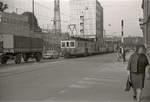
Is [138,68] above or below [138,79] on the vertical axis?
above

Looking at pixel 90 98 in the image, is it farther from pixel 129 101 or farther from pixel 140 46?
pixel 140 46

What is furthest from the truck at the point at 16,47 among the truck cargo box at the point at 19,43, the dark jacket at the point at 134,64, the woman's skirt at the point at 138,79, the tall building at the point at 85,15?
Answer: the tall building at the point at 85,15

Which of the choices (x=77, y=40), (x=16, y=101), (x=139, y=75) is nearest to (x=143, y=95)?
(x=139, y=75)

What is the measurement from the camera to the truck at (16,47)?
32.2 meters

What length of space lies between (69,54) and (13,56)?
64.1 feet

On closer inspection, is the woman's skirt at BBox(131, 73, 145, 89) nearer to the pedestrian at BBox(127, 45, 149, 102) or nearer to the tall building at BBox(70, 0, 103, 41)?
the pedestrian at BBox(127, 45, 149, 102)

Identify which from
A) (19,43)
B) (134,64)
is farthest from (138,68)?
(19,43)

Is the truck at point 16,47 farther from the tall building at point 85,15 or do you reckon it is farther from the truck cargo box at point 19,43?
the tall building at point 85,15

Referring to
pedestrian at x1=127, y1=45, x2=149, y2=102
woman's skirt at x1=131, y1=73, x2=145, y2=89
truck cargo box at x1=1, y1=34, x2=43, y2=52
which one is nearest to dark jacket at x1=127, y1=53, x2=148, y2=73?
pedestrian at x1=127, y1=45, x2=149, y2=102

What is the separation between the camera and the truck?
32.2 meters

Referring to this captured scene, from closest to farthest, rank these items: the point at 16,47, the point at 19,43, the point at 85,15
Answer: the point at 16,47, the point at 19,43, the point at 85,15

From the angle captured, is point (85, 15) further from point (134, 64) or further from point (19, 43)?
point (134, 64)

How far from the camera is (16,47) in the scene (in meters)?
33.3

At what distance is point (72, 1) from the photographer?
7050 cm
